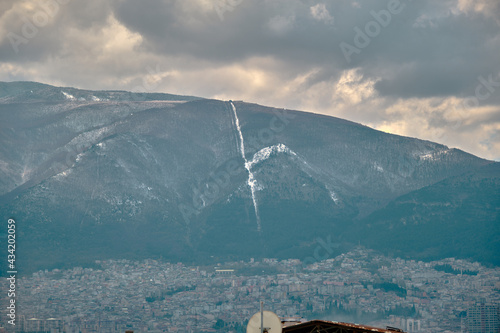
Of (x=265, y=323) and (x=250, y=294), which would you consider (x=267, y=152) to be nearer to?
(x=250, y=294)

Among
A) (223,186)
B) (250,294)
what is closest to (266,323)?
→ (250,294)

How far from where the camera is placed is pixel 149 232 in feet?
504

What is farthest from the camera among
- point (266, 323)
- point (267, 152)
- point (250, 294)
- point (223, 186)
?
point (267, 152)

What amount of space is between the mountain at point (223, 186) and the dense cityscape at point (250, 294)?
19.7ft

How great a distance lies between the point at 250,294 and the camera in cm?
12812

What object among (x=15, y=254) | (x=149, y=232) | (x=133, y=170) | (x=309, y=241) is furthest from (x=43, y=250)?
(x=309, y=241)

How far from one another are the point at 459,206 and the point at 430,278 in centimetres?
2670

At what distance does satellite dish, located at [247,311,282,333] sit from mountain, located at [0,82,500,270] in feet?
361

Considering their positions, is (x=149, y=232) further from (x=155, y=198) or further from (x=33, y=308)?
(x=33, y=308)

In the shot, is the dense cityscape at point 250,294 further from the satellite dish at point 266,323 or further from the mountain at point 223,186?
the satellite dish at point 266,323

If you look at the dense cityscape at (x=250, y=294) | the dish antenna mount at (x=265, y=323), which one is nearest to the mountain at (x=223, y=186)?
the dense cityscape at (x=250, y=294)

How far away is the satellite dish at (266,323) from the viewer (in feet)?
91.9

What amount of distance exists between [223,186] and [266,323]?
142546mm

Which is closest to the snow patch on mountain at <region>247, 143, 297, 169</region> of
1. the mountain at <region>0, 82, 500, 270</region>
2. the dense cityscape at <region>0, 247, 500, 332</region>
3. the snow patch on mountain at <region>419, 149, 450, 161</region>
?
the mountain at <region>0, 82, 500, 270</region>
